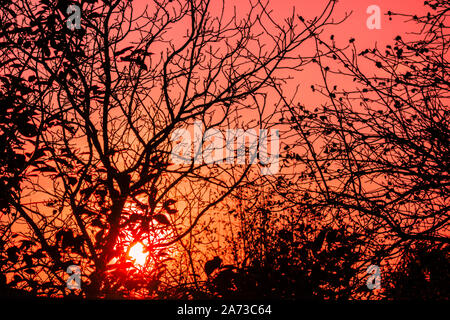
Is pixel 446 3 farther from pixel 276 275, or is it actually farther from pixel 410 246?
pixel 276 275

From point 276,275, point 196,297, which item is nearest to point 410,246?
point 276,275

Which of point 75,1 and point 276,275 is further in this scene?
point 75,1

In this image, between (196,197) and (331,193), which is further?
(196,197)

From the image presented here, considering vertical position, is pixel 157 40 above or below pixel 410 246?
above

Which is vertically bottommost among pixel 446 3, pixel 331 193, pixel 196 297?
pixel 196 297

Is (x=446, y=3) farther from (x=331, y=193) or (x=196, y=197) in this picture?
(x=196, y=197)

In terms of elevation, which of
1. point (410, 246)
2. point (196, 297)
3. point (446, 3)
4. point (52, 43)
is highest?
point (446, 3)

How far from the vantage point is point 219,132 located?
6227 millimetres

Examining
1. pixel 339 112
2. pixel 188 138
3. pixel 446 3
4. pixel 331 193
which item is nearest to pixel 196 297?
pixel 331 193

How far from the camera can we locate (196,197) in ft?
20.9

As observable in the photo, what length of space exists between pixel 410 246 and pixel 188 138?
3388mm

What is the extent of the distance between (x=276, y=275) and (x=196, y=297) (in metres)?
1.09
